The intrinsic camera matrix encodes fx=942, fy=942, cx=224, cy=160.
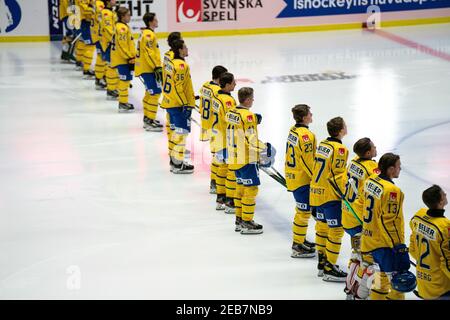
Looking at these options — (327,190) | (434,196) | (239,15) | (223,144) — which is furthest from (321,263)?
(239,15)

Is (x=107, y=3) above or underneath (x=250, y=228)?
above

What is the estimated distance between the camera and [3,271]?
8.82 meters

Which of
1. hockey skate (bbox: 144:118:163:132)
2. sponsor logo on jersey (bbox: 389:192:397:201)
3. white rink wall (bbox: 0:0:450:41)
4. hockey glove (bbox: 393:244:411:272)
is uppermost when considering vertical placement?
white rink wall (bbox: 0:0:450:41)

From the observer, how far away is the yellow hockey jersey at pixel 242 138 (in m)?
9.38

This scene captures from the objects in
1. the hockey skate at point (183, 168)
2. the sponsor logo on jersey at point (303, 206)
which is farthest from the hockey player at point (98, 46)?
the sponsor logo on jersey at point (303, 206)

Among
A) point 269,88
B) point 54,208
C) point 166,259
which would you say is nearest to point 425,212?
point 166,259

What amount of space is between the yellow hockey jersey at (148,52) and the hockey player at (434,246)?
289 inches

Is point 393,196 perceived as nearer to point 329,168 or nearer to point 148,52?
point 329,168

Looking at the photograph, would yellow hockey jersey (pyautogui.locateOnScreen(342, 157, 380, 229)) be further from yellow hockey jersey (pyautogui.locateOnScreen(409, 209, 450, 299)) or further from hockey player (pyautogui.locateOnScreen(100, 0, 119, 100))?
hockey player (pyautogui.locateOnScreen(100, 0, 119, 100))

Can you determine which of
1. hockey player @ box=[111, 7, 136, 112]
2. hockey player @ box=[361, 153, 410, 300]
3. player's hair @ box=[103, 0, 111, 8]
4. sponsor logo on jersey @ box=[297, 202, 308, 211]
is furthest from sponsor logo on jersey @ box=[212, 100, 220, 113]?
player's hair @ box=[103, 0, 111, 8]

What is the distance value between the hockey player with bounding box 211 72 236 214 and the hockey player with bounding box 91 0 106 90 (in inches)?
251

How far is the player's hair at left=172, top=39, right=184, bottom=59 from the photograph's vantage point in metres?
11.6

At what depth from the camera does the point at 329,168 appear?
8367 mm

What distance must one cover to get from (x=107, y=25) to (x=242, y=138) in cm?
705
